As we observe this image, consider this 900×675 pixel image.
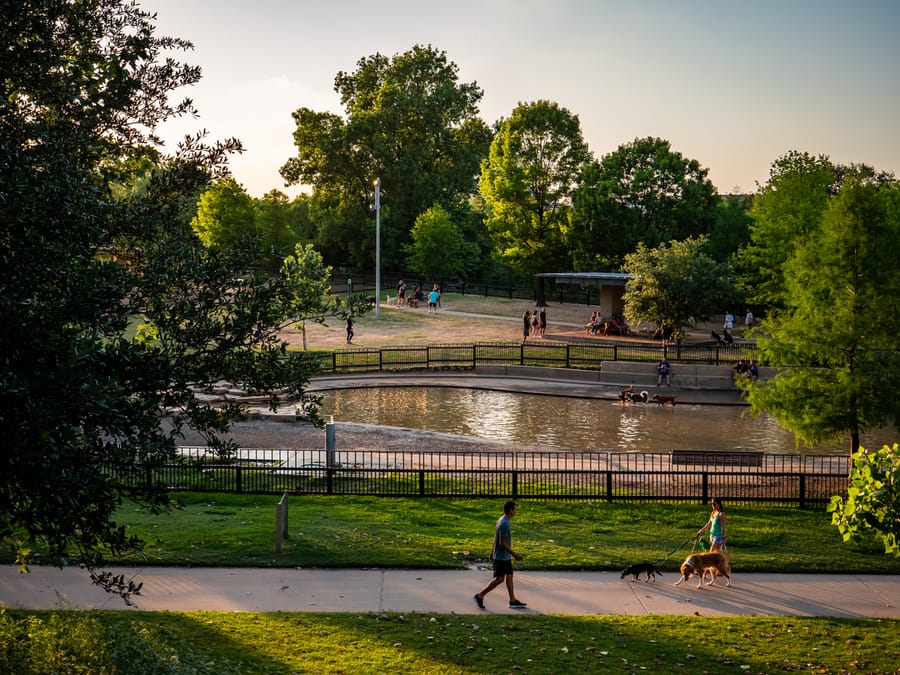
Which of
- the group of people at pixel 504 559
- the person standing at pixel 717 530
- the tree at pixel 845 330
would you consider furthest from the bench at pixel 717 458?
the group of people at pixel 504 559

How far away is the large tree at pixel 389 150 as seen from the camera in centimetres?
7550

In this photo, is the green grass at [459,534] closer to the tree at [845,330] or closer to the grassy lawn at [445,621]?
the grassy lawn at [445,621]

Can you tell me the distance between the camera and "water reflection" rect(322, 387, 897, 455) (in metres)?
28.1

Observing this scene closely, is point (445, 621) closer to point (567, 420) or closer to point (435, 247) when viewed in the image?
point (567, 420)

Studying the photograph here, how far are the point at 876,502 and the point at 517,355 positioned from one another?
31.0 meters

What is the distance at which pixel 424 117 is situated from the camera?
259ft

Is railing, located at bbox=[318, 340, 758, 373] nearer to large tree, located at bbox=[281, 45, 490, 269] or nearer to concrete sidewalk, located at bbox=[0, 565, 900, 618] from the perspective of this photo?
concrete sidewalk, located at bbox=[0, 565, 900, 618]

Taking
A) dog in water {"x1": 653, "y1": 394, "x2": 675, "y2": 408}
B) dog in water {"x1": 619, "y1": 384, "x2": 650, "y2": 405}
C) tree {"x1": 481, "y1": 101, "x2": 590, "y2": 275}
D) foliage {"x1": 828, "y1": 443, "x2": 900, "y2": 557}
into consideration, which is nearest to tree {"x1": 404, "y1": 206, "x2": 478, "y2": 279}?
tree {"x1": 481, "y1": 101, "x2": 590, "y2": 275}

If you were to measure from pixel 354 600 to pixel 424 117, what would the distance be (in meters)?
69.2

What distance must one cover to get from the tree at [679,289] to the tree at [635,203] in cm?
1486

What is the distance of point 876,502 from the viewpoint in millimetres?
11852

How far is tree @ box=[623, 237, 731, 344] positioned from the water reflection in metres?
8.44

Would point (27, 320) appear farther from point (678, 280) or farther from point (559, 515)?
point (678, 280)

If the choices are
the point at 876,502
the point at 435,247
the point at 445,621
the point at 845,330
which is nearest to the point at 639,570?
the point at 445,621
